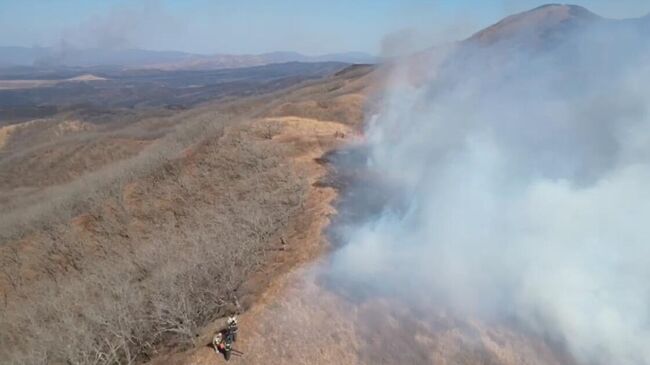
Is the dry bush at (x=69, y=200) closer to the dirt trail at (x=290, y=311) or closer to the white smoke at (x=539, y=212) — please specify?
the dirt trail at (x=290, y=311)

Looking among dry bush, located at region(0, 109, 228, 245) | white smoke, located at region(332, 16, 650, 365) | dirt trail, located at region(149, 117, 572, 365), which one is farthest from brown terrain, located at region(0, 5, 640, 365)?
white smoke, located at region(332, 16, 650, 365)

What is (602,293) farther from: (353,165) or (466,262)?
(353,165)

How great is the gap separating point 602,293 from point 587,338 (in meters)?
1.75

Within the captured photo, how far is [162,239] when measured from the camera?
3253 cm

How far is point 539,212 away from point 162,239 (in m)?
20.9

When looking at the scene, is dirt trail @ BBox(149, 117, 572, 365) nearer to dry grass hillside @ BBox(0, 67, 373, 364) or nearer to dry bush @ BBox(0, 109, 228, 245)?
dry grass hillside @ BBox(0, 67, 373, 364)

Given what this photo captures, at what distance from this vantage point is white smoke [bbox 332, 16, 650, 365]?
63.9 ft

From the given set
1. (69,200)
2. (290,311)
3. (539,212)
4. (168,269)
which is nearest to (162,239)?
(168,269)

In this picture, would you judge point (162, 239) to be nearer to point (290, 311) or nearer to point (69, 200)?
point (290, 311)

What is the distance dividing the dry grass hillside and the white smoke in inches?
181

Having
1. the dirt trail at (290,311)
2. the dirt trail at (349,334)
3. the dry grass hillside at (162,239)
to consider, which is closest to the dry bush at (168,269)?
the dry grass hillside at (162,239)

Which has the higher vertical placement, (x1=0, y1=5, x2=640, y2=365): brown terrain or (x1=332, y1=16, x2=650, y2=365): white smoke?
(x1=332, y1=16, x2=650, y2=365): white smoke

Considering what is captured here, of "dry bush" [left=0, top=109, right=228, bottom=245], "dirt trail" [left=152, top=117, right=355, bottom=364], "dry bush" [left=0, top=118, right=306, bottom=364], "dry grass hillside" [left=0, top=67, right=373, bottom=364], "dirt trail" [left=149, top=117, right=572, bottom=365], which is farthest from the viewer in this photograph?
"dry bush" [left=0, top=109, right=228, bottom=245]

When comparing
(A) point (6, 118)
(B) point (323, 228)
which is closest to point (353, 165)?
(B) point (323, 228)
